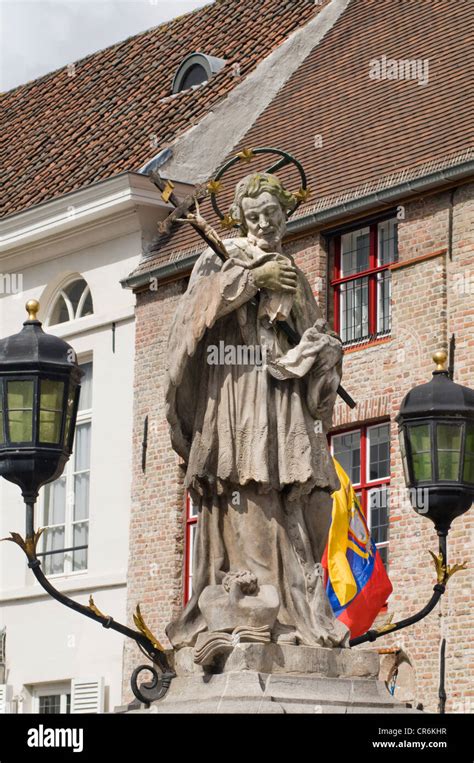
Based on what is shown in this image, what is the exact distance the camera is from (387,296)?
932 inches

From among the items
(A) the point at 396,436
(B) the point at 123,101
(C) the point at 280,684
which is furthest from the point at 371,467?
(C) the point at 280,684

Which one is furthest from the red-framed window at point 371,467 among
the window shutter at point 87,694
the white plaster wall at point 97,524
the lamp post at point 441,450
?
the lamp post at point 441,450

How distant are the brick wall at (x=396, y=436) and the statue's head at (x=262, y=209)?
39.0 ft

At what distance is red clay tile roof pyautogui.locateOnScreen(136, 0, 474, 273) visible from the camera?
76.3 feet

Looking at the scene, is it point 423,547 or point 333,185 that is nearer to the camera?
point 423,547

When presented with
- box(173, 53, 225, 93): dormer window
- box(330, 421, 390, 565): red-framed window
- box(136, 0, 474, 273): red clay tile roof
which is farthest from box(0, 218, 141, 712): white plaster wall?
box(330, 421, 390, 565): red-framed window

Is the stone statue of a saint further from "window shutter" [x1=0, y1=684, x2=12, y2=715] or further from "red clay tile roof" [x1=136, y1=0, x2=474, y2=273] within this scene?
"window shutter" [x1=0, y1=684, x2=12, y2=715]

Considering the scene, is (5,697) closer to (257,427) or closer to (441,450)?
(441,450)

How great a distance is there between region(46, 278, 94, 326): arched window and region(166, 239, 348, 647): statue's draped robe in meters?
19.1

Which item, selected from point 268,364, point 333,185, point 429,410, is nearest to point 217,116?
point 333,185

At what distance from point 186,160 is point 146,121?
6.66 ft

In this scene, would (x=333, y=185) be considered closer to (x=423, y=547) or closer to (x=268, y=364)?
(x=423, y=547)

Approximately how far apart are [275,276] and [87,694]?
17.5m

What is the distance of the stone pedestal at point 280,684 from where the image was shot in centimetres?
838
